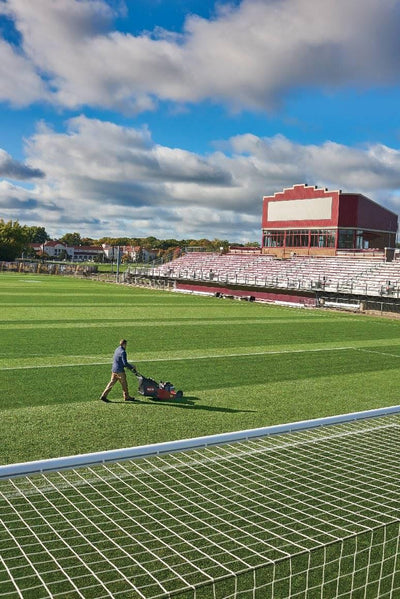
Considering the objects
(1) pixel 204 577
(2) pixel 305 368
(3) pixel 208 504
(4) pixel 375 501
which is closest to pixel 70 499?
(3) pixel 208 504

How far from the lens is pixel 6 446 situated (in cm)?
872

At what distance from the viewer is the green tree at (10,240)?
9906 cm

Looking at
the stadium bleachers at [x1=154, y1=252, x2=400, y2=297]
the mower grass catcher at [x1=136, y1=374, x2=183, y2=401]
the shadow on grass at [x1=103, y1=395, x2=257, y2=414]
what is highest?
the stadium bleachers at [x1=154, y1=252, x2=400, y2=297]

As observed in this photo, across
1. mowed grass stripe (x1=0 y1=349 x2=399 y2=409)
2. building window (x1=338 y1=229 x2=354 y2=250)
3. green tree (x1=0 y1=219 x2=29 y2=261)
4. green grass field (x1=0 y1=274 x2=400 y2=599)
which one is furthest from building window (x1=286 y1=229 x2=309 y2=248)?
green tree (x1=0 y1=219 x2=29 y2=261)

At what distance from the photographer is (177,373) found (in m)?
15.1

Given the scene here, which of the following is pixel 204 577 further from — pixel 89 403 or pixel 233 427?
pixel 89 403

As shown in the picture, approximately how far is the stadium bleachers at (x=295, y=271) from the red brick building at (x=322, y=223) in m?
2.73

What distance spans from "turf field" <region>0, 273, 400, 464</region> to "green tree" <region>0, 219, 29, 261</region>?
7341cm

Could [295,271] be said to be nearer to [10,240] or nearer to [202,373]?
[202,373]

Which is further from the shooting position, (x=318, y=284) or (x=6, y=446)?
(x=318, y=284)

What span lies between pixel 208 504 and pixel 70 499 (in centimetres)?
168

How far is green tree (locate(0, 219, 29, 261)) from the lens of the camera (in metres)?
99.1

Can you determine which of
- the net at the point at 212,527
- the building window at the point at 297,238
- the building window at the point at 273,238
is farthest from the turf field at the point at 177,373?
the building window at the point at 273,238

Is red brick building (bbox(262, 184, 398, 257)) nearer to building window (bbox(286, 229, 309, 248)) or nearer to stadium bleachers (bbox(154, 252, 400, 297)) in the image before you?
building window (bbox(286, 229, 309, 248))
